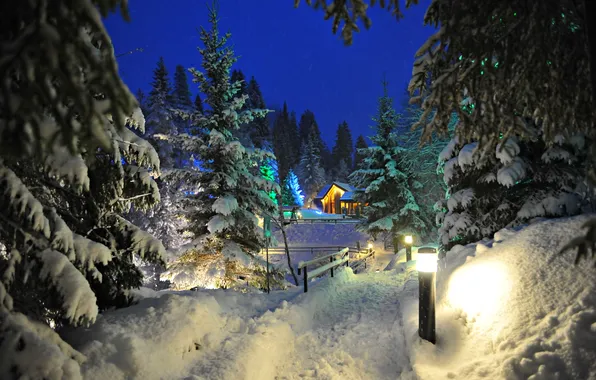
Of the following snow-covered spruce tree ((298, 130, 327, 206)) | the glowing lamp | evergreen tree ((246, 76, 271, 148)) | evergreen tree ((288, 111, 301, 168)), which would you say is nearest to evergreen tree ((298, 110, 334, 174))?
evergreen tree ((288, 111, 301, 168))

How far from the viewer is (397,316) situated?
7039mm

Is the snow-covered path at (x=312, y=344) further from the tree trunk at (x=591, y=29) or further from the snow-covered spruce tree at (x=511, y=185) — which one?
the tree trunk at (x=591, y=29)

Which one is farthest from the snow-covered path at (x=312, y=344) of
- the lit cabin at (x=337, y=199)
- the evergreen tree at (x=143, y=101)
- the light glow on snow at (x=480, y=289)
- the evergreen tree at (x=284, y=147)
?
the lit cabin at (x=337, y=199)

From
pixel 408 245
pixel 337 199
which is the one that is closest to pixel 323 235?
pixel 337 199

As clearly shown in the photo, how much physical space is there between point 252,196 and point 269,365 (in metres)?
7.73

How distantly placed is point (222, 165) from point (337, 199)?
40270mm

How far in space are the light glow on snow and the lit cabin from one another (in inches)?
1617

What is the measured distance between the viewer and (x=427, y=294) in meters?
5.08

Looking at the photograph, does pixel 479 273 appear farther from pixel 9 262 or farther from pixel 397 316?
pixel 9 262

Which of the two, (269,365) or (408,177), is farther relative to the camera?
(408,177)

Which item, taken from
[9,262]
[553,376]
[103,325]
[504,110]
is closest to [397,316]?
[553,376]

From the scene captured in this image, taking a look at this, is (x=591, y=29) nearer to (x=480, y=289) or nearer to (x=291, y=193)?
(x=480, y=289)

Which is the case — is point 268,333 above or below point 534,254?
below

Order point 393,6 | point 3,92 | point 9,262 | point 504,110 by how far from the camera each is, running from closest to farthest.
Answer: point 3,92 < point 9,262 < point 393,6 < point 504,110
